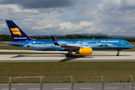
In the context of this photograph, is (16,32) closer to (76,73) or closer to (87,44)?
(87,44)

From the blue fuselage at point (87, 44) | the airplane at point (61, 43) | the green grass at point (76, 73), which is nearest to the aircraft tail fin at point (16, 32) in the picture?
the airplane at point (61, 43)

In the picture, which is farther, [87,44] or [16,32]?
[16,32]

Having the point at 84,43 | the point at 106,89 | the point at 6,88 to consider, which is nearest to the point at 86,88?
the point at 106,89

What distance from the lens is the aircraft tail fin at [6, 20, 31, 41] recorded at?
38219mm

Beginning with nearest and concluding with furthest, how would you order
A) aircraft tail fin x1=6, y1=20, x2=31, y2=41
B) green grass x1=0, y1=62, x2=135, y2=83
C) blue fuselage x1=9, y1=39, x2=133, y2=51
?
green grass x1=0, y1=62, x2=135, y2=83
blue fuselage x1=9, y1=39, x2=133, y2=51
aircraft tail fin x1=6, y1=20, x2=31, y2=41

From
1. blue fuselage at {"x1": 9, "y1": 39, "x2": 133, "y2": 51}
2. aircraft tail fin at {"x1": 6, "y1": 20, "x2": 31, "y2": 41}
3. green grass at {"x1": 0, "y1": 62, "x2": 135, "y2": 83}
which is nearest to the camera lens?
green grass at {"x1": 0, "y1": 62, "x2": 135, "y2": 83}

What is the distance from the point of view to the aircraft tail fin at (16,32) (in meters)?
38.2

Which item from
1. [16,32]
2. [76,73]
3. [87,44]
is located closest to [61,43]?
[87,44]

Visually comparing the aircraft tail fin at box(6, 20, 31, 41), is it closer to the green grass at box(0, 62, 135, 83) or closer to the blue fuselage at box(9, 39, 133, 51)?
the blue fuselage at box(9, 39, 133, 51)

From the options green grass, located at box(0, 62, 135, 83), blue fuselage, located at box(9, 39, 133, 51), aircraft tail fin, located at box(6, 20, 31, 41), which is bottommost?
green grass, located at box(0, 62, 135, 83)

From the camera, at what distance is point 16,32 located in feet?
127

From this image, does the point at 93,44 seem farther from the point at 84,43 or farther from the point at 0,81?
the point at 0,81

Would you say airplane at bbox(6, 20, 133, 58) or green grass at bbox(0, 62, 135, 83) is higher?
airplane at bbox(6, 20, 133, 58)

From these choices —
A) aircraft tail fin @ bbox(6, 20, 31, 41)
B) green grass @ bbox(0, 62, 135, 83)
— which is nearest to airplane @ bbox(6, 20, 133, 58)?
aircraft tail fin @ bbox(6, 20, 31, 41)
